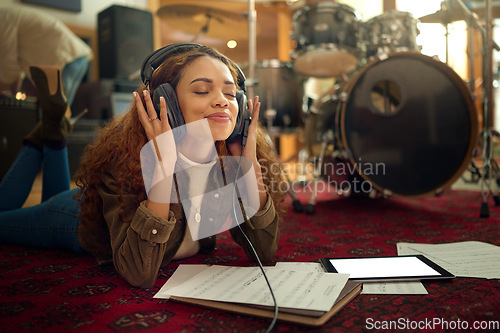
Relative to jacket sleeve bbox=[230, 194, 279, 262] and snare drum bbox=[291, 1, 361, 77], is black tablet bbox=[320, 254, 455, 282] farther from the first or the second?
snare drum bbox=[291, 1, 361, 77]

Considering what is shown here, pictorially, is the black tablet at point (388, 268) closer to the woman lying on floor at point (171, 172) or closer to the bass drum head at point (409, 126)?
the woman lying on floor at point (171, 172)

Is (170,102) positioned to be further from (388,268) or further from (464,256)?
(464,256)

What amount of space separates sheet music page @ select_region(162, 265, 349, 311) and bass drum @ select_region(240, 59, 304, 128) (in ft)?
6.05

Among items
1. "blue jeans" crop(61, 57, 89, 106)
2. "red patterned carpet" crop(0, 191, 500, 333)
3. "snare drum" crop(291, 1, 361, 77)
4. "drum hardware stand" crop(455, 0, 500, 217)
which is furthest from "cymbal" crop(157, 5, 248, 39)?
"red patterned carpet" crop(0, 191, 500, 333)

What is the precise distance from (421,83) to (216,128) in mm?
1377

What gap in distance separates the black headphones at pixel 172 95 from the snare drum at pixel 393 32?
139 centimetres

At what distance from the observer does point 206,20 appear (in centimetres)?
260

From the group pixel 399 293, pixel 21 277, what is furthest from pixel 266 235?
pixel 21 277

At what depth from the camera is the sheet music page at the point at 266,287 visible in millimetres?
693

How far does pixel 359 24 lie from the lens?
2.16 m

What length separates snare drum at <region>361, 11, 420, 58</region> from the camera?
6.66ft

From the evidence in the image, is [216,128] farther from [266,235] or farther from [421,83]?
[421,83]

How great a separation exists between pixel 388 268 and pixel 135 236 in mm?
610

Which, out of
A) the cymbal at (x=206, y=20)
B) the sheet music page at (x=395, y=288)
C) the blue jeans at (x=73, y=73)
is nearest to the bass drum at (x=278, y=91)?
the cymbal at (x=206, y=20)
